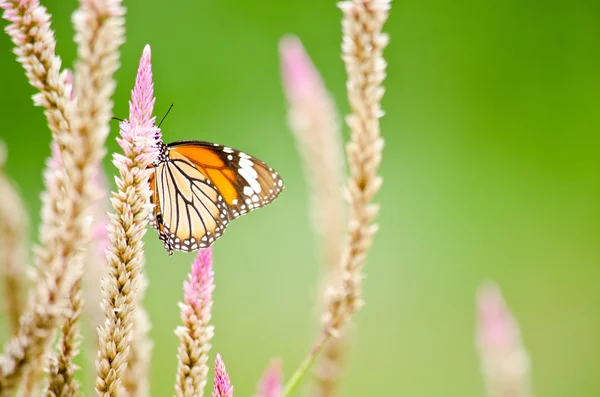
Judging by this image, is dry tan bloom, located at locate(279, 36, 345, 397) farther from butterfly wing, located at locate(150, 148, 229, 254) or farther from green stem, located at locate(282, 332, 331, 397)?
green stem, located at locate(282, 332, 331, 397)

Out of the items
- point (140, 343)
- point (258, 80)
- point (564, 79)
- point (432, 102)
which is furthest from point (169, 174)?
point (564, 79)

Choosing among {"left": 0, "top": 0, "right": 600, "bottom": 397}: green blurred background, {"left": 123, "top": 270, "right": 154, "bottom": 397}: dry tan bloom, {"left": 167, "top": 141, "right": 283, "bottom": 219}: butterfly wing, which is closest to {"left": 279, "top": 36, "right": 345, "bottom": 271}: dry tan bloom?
{"left": 167, "top": 141, "right": 283, "bottom": 219}: butterfly wing

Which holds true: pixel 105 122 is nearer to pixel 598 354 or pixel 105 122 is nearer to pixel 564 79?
pixel 598 354

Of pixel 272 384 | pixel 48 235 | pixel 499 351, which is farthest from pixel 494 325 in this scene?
pixel 48 235

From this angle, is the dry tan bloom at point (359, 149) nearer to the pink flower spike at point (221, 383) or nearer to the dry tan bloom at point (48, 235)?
the pink flower spike at point (221, 383)

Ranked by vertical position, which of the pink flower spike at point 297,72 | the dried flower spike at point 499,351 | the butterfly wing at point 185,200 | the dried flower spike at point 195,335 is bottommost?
the dried flower spike at point 499,351

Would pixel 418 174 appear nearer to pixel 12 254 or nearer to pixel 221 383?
pixel 12 254

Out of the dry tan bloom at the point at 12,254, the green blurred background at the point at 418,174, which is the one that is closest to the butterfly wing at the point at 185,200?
the dry tan bloom at the point at 12,254
